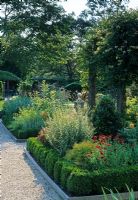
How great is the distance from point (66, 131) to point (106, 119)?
215 cm

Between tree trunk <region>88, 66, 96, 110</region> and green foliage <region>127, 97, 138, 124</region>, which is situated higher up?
tree trunk <region>88, 66, 96, 110</region>

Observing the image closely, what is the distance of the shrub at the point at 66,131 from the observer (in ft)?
30.1

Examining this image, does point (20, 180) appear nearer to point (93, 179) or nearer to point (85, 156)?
point (85, 156)

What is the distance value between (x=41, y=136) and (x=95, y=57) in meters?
5.24

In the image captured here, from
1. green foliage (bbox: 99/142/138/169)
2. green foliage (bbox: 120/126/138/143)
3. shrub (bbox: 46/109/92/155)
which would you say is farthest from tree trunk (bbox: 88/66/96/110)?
green foliage (bbox: 99/142/138/169)

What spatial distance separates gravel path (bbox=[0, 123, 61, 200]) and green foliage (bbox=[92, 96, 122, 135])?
200cm

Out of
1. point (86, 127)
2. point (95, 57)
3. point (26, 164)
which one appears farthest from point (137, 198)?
point (95, 57)

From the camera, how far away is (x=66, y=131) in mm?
9250

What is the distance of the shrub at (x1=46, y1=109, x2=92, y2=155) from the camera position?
9.16 metres

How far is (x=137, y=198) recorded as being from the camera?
679cm

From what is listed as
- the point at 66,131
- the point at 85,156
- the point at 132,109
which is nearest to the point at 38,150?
the point at 66,131

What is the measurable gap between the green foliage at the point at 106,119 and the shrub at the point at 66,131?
1.47m

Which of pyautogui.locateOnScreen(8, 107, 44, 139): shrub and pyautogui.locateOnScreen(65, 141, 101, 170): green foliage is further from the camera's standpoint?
pyautogui.locateOnScreen(8, 107, 44, 139): shrub

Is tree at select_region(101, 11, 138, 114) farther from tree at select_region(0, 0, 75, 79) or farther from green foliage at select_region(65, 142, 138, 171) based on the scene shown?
tree at select_region(0, 0, 75, 79)
